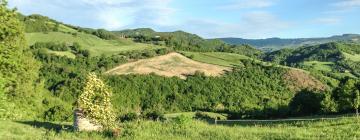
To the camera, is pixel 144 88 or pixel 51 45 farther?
pixel 51 45

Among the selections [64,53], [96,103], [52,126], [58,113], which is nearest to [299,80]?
[64,53]

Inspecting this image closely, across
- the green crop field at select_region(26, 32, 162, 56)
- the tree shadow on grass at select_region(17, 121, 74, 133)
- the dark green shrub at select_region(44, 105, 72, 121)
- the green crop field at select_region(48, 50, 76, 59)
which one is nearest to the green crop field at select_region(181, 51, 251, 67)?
the green crop field at select_region(26, 32, 162, 56)

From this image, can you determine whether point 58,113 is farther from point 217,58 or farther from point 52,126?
point 217,58

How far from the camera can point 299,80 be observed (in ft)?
584

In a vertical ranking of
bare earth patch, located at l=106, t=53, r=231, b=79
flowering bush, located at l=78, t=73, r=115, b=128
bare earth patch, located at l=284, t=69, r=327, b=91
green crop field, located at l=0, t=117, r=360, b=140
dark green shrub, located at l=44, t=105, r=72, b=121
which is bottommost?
bare earth patch, located at l=284, t=69, r=327, b=91

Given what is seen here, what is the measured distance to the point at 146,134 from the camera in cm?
2741

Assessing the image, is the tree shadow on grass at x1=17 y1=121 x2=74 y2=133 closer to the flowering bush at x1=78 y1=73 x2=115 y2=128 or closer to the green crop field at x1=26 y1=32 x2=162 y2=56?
the flowering bush at x1=78 y1=73 x2=115 y2=128

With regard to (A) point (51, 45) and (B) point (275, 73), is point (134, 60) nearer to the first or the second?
(A) point (51, 45)

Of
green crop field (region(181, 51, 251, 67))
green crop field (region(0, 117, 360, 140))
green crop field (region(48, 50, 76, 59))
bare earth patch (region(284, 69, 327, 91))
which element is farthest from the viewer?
green crop field (region(181, 51, 251, 67))

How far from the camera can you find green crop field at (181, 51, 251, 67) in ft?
589

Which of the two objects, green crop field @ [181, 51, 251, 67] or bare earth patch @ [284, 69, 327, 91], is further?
green crop field @ [181, 51, 251, 67]

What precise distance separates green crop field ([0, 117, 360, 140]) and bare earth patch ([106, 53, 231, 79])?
132 metres

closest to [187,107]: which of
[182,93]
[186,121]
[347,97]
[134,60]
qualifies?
[182,93]

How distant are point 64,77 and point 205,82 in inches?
1788
